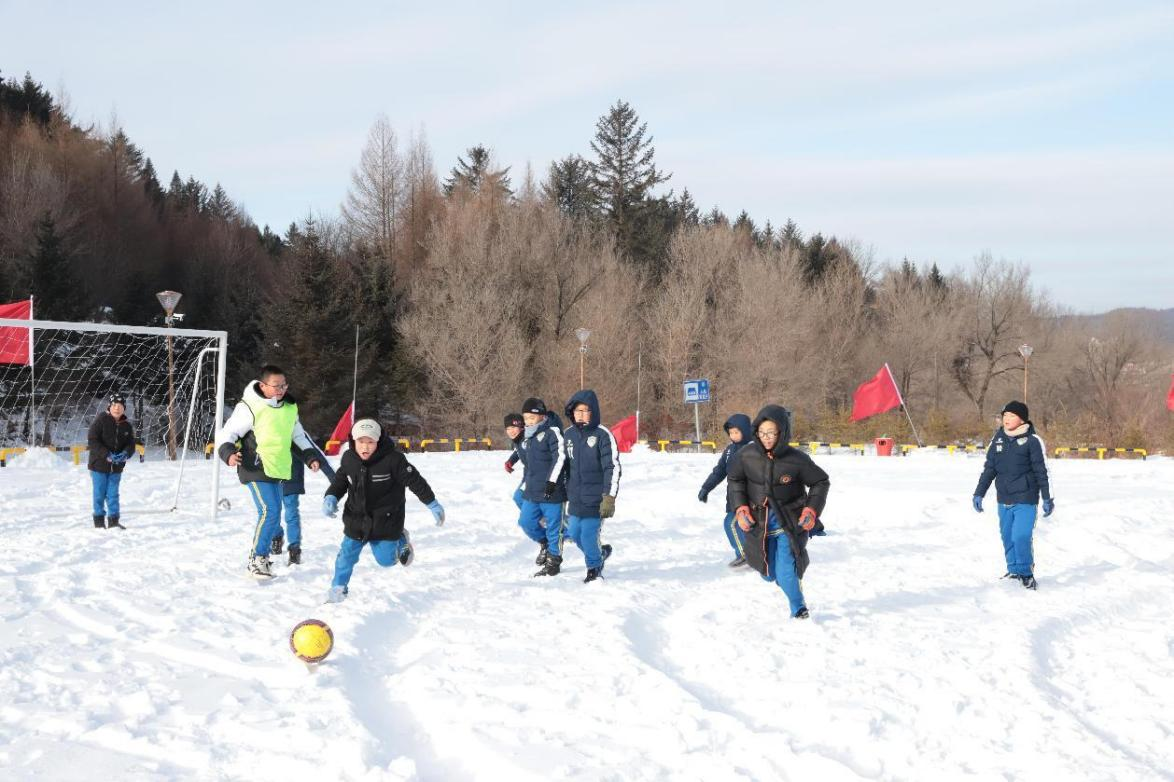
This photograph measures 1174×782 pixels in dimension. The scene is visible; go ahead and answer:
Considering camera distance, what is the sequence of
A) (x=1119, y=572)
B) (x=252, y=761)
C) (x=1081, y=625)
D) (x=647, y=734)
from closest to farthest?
1. (x=252, y=761)
2. (x=647, y=734)
3. (x=1081, y=625)
4. (x=1119, y=572)

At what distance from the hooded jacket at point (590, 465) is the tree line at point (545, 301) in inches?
1176

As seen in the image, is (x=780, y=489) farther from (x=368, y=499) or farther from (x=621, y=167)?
(x=621, y=167)

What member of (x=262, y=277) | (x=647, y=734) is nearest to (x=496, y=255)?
(x=262, y=277)

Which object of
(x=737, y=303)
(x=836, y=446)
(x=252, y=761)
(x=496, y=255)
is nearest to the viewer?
(x=252, y=761)

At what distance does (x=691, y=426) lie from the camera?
49.9 metres

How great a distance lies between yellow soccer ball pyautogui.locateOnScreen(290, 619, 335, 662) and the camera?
215 inches

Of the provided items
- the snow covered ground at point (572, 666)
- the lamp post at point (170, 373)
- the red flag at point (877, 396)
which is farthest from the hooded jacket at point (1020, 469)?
the lamp post at point (170, 373)

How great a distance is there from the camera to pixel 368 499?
7.62m

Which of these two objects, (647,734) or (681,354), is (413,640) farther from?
(681,354)

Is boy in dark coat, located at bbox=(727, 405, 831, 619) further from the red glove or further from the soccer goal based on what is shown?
the soccer goal

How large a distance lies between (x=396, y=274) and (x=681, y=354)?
16.1m

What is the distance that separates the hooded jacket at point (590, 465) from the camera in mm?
8992

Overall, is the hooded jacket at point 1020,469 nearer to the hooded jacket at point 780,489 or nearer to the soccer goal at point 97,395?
the hooded jacket at point 780,489

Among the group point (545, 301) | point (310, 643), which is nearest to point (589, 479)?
point (310, 643)
